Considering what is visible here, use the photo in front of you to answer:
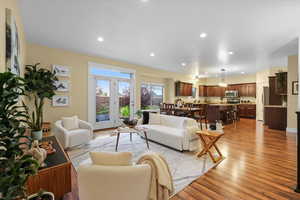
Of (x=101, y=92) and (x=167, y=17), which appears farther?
(x=101, y=92)

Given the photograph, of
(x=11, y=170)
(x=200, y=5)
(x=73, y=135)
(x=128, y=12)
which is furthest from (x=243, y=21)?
(x=73, y=135)

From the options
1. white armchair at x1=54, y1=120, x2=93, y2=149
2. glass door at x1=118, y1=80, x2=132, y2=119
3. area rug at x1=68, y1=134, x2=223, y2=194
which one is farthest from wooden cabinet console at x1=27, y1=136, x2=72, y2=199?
glass door at x1=118, y1=80, x2=132, y2=119

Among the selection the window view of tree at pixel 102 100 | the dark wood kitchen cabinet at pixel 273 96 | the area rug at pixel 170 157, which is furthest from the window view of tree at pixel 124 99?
the dark wood kitchen cabinet at pixel 273 96

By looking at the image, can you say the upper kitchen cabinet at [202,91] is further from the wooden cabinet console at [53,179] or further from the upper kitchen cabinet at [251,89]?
the wooden cabinet console at [53,179]

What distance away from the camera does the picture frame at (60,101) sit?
4398 mm

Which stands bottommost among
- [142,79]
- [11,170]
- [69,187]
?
[69,187]

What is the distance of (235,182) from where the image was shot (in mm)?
2240

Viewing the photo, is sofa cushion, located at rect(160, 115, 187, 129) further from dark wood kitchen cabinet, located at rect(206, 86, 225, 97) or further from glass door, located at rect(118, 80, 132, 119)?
dark wood kitchen cabinet, located at rect(206, 86, 225, 97)

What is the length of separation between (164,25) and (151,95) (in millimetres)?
5057

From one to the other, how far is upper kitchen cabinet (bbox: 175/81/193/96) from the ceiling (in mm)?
3872

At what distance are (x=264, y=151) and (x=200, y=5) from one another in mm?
3564

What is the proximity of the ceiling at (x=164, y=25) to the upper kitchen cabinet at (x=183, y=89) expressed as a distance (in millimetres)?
3872

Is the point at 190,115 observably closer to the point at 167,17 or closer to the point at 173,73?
the point at 173,73

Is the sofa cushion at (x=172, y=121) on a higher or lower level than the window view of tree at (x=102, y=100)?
lower
